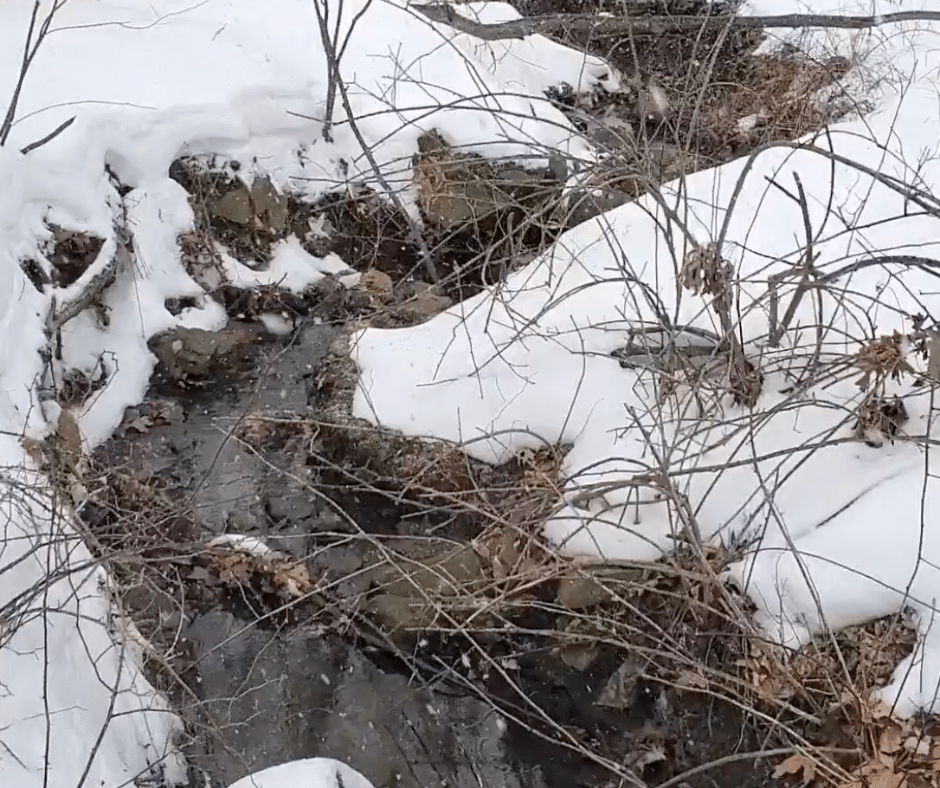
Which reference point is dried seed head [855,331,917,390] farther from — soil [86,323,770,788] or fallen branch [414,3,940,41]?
fallen branch [414,3,940,41]

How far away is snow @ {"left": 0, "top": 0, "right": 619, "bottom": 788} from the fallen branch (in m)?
0.19

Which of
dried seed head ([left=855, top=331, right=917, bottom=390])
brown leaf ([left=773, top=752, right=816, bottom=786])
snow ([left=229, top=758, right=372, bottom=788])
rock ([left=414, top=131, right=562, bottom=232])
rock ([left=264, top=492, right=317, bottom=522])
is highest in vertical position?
rock ([left=414, top=131, right=562, bottom=232])

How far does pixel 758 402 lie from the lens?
359 cm

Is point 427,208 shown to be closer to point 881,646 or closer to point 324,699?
point 324,699

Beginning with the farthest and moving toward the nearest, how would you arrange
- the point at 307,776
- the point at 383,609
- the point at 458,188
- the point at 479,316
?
the point at 458,188 → the point at 479,316 → the point at 383,609 → the point at 307,776

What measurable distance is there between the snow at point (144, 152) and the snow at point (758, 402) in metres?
0.88

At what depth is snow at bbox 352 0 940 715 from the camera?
3090mm

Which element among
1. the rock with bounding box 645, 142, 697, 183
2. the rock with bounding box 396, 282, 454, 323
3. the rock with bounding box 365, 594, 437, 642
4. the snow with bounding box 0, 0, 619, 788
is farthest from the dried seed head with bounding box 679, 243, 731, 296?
the rock with bounding box 396, 282, 454, 323

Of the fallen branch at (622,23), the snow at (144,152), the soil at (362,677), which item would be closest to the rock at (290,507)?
the soil at (362,677)

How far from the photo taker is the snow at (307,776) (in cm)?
298

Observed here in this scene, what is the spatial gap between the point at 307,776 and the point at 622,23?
6110 millimetres

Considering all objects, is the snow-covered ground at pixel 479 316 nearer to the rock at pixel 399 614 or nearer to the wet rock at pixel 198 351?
the wet rock at pixel 198 351

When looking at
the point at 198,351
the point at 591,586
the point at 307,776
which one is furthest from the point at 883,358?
the point at 198,351

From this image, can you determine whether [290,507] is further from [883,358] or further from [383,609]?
[883,358]
